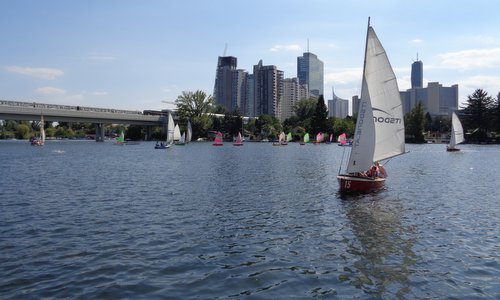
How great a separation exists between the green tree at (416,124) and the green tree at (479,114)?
18359 mm

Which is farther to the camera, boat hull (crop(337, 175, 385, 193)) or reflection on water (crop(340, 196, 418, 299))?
boat hull (crop(337, 175, 385, 193))

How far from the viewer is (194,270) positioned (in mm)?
14586

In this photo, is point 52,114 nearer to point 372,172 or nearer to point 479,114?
point 372,172

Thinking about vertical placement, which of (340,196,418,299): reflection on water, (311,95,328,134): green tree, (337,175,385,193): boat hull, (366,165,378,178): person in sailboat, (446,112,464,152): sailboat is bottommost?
(340,196,418,299): reflection on water

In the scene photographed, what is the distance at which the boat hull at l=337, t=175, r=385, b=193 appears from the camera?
3198 centimetres

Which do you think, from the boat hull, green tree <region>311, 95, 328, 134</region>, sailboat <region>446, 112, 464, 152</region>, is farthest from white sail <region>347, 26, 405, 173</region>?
green tree <region>311, 95, 328, 134</region>

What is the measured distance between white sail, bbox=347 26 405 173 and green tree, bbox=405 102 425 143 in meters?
158

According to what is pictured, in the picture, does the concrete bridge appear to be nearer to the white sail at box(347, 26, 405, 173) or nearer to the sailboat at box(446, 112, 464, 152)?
the sailboat at box(446, 112, 464, 152)

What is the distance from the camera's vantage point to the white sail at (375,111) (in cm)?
3042

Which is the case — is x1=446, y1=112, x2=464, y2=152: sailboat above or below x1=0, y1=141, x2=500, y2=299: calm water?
above

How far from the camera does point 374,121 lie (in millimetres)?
31234

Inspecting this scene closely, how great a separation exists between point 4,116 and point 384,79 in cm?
13213

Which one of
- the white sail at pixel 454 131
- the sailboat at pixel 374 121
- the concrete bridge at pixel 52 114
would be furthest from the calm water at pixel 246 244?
the concrete bridge at pixel 52 114

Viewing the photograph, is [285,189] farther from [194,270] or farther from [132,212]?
[194,270]
